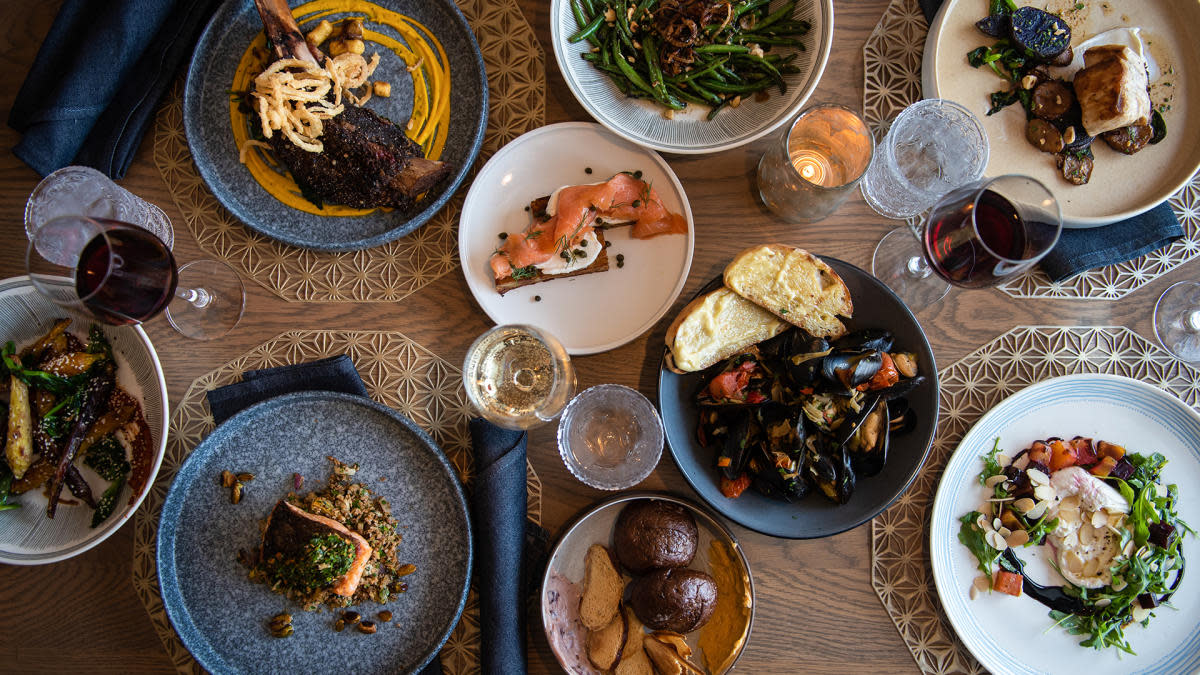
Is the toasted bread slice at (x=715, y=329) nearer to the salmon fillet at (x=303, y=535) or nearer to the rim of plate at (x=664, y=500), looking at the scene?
the rim of plate at (x=664, y=500)

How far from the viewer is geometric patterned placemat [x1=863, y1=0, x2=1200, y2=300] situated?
245 cm

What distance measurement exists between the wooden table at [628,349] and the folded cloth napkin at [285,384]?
7.8 inches

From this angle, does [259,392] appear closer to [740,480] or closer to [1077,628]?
[740,480]

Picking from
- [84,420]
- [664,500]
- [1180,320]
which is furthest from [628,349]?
[1180,320]

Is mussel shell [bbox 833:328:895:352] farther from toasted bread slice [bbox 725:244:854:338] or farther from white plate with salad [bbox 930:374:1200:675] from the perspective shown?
white plate with salad [bbox 930:374:1200:675]

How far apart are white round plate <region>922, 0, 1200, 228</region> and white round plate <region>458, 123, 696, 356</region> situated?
1081 millimetres

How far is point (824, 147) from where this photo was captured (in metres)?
2.37

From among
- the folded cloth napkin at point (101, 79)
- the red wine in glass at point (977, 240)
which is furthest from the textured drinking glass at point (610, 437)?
the folded cloth napkin at point (101, 79)

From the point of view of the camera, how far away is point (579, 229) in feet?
7.46

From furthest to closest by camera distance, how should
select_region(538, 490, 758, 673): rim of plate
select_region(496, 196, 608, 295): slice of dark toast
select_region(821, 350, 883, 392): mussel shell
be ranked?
select_region(496, 196, 608, 295): slice of dark toast, select_region(538, 490, 758, 673): rim of plate, select_region(821, 350, 883, 392): mussel shell

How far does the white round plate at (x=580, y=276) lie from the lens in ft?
7.70

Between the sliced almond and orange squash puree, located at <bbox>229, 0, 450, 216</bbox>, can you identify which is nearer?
the sliced almond

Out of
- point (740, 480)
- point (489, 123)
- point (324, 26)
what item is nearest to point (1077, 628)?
point (740, 480)

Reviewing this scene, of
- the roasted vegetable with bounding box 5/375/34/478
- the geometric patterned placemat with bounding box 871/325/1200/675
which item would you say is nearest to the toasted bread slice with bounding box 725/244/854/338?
the geometric patterned placemat with bounding box 871/325/1200/675
